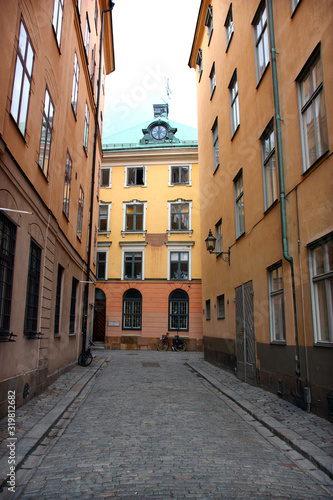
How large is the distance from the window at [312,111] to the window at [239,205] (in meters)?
4.45

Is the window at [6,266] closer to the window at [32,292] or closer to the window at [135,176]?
the window at [32,292]

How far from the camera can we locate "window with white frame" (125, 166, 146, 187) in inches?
1211

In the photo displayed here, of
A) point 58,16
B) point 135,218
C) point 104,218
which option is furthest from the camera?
point 104,218

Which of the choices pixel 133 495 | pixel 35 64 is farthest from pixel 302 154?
pixel 133 495

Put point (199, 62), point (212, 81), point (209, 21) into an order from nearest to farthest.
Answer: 1. point (212, 81)
2. point (209, 21)
3. point (199, 62)

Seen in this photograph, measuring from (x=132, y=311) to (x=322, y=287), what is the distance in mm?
22672

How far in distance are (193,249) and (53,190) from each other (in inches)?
760

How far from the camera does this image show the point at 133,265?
29.1 m

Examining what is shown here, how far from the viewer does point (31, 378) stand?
8.10 m

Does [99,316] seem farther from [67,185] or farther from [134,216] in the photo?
[67,185]

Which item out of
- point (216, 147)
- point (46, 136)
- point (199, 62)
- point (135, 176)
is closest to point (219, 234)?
point (216, 147)

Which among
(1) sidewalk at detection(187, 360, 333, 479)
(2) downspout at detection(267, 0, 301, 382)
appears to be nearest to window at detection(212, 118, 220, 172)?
(2) downspout at detection(267, 0, 301, 382)

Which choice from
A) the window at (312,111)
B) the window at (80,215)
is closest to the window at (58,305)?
the window at (80,215)

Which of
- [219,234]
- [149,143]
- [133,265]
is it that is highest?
[149,143]
